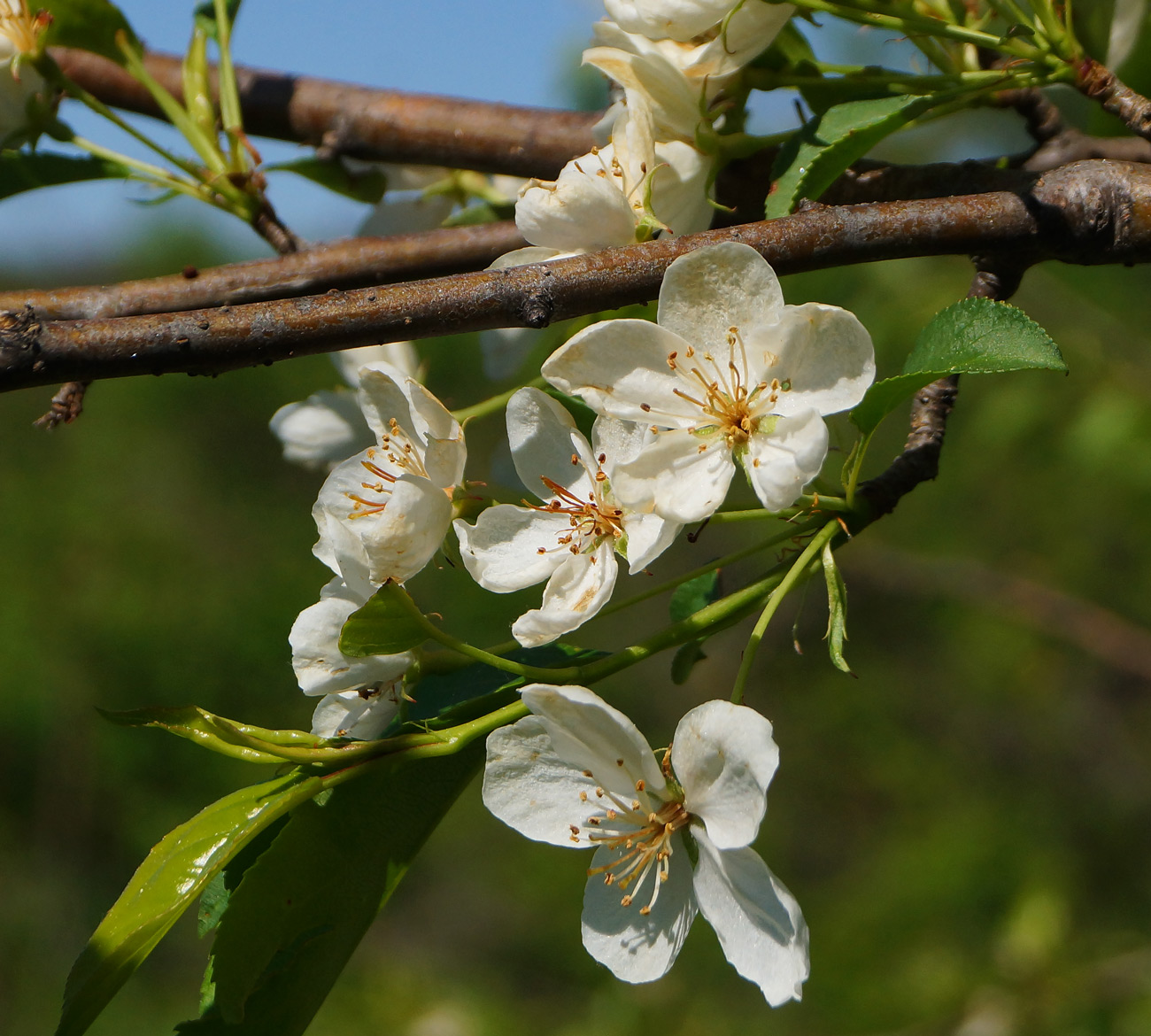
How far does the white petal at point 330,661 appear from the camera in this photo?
688 mm

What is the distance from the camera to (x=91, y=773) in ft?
26.3

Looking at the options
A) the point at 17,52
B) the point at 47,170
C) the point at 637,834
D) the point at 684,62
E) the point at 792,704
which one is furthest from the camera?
the point at 792,704

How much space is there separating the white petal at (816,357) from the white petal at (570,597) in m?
0.16

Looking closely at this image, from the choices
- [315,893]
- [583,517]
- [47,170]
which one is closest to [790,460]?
[583,517]

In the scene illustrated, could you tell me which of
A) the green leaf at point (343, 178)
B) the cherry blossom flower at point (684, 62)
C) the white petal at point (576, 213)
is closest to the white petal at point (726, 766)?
the white petal at point (576, 213)

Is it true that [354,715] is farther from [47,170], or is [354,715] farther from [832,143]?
[47,170]

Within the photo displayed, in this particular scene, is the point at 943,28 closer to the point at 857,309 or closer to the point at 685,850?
the point at 685,850

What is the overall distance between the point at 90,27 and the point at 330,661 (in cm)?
77

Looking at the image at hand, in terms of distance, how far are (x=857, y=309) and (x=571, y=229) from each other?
189 centimetres

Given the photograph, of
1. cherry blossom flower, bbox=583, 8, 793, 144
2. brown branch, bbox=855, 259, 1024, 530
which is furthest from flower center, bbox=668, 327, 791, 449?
cherry blossom flower, bbox=583, 8, 793, 144

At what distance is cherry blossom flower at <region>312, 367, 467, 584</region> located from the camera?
0.64m

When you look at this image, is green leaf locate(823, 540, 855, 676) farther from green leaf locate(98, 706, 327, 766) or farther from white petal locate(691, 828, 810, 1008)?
green leaf locate(98, 706, 327, 766)

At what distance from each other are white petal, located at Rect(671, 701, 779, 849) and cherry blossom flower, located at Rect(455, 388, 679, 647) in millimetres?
102

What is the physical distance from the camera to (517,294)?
62cm
